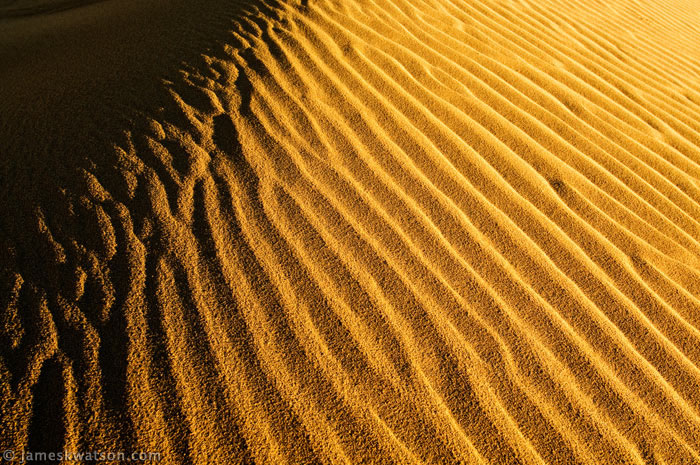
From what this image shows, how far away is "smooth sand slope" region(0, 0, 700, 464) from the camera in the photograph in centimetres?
149

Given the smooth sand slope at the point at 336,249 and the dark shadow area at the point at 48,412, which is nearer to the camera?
the dark shadow area at the point at 48,412

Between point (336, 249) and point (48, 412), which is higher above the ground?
point (336, 249)

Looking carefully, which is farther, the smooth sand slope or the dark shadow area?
the smooth sand slope

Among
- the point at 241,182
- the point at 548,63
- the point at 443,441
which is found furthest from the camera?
the point at 548,63

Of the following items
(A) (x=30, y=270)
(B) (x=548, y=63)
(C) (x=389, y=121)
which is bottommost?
(A) (x=30, y=270)

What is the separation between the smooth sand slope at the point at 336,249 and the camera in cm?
149

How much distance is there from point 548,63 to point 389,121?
1.50m

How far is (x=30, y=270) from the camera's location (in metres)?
1.73

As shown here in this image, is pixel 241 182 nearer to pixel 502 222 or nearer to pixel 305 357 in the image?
pixel 305 357

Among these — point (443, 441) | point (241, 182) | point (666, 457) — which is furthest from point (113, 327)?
point (666, 457)

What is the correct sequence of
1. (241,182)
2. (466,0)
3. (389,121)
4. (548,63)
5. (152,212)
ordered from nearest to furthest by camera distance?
1. (152,212)
2. (241,182)
3. (389,121)
4. (548,63)
5. (466,0)

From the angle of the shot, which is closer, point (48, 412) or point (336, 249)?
point (48, 412)

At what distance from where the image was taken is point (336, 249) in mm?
1944

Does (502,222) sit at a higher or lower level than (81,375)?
higher
